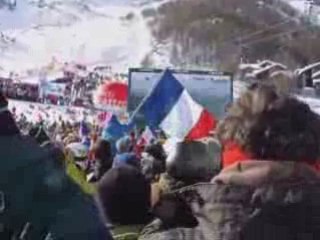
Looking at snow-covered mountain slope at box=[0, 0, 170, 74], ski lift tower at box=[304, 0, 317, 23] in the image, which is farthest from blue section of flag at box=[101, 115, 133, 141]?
snow-covered mountain slope at box=[0, 0, 170, 74]

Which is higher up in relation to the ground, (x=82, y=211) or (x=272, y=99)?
(x=272, y=99)

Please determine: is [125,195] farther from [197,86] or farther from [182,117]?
[197,86]

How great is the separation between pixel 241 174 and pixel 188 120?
3.88 meters

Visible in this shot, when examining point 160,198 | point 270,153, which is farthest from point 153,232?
point 270,153

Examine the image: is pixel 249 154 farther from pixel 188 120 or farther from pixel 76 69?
pixel 76 69

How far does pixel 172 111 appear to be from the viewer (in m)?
5.15

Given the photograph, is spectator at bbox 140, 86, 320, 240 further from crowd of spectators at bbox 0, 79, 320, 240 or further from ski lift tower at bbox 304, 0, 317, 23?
ski lift tower at bbox 304, 0, 317, 23

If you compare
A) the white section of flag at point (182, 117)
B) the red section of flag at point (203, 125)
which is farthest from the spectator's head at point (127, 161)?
the white section of flag at point (182, 117)

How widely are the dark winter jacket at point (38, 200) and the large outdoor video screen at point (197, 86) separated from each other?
5.64 metres

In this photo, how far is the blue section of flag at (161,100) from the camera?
4961 millimetres

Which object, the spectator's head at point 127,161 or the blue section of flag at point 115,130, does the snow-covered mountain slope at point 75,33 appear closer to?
the blue section of flag at point 115,130

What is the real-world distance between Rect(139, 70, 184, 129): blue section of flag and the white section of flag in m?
0.03

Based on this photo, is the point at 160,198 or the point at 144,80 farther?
Answer: the point at 144,80

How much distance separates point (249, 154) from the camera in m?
1.23
